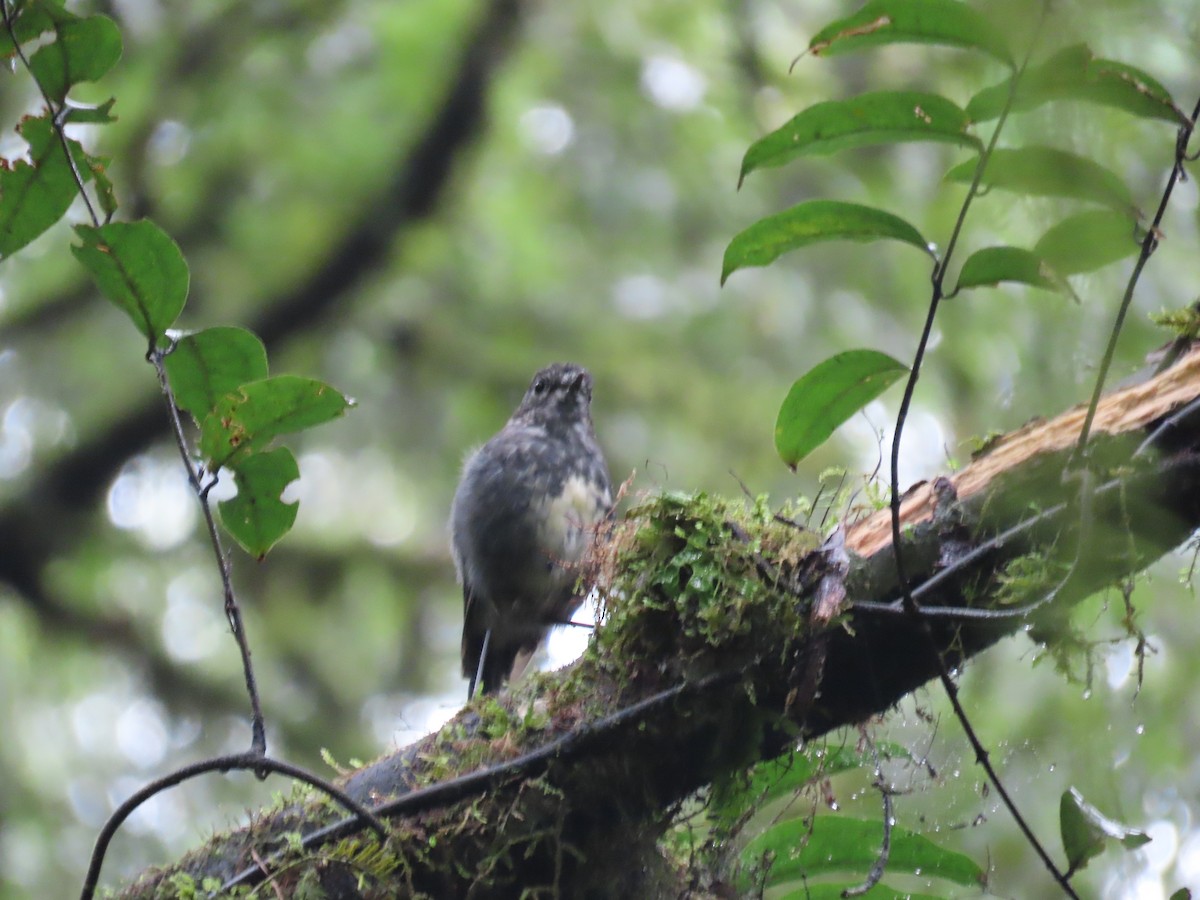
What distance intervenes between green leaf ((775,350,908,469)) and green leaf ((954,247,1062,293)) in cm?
14

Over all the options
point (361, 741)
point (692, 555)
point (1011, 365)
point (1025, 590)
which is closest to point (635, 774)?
point (692, 555)

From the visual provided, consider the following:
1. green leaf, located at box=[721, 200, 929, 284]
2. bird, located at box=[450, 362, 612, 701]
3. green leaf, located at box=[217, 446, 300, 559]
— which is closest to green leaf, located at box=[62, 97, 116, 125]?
green leaf, located at box=[217, 446, 300, 559]

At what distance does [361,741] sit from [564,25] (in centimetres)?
326

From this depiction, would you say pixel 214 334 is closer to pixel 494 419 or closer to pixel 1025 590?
pixel 1025 590

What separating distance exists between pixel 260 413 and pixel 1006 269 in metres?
A: 0.91

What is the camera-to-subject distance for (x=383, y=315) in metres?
5.17

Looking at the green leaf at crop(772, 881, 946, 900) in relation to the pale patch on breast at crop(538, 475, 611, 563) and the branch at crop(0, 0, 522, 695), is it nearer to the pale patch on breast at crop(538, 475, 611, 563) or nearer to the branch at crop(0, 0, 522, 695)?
the pale patch on breast at crop(538, 475, 611, 563)

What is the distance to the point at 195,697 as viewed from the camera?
4.81 metres

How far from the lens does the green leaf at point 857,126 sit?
130cm

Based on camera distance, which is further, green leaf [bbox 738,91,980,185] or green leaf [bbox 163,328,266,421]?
green leaf [bbox 163,328,266,421]

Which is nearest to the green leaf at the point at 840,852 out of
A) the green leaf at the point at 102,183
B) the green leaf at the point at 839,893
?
the green leaf at the point at 839,893

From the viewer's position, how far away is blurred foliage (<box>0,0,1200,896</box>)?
452 cm

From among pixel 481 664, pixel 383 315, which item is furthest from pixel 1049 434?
pixel 383 315

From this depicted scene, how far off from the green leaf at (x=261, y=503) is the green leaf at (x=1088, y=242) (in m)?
0.95
